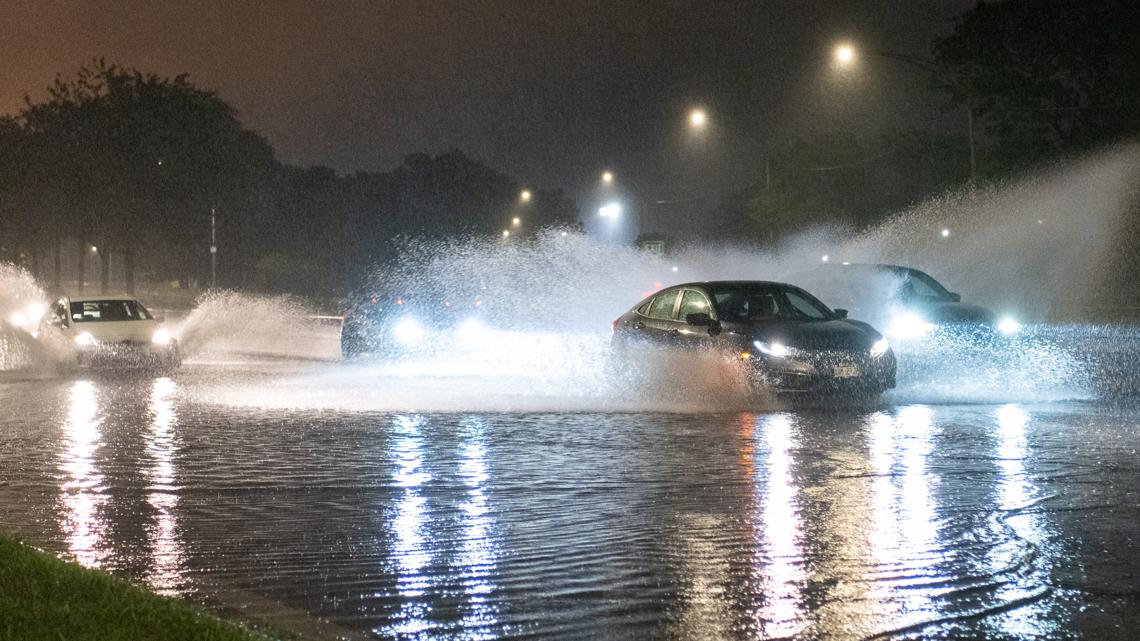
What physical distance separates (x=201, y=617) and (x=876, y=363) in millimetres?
11292

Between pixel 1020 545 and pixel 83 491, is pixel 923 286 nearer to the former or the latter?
pixel 1020 545

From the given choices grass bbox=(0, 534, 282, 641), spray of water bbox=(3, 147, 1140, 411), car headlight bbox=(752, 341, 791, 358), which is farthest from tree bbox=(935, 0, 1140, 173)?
grass bbox=(0, 534, 282, 641)

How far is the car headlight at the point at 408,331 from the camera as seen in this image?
26609mm

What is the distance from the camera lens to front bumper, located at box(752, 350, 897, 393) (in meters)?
15.6

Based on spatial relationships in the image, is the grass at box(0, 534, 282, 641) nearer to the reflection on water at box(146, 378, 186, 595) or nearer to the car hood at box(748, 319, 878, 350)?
the reflection on water at box(146, 378, 186, 595)

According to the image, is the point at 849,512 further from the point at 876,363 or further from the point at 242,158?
the point at 242,158

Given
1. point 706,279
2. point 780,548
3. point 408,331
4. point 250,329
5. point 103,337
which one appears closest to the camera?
point 780,548

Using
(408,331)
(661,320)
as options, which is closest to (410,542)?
(661,320)

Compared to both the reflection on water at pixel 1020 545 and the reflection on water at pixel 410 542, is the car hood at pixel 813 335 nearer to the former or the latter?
the reflection on water at pixel 1020 545

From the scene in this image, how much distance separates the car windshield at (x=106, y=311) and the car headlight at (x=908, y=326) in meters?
12.2

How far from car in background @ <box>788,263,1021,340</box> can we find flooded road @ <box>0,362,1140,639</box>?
610 centimetres

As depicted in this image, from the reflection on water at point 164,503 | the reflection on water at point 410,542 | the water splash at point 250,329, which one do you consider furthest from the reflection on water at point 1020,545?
the water splash at point 250,329

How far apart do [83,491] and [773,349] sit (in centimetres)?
810

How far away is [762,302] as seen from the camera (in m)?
17.3
